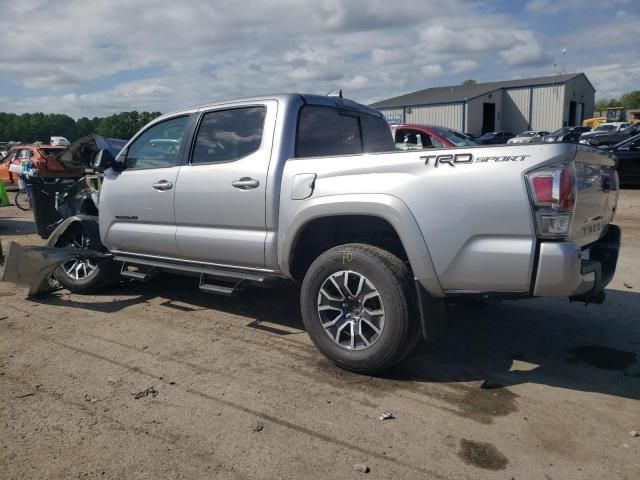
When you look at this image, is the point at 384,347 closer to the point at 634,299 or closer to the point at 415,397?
the point at 415,397

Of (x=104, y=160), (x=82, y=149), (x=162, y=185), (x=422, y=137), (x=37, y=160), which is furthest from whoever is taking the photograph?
(x=37, y=160)

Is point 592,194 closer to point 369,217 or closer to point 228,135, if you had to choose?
point 369,217

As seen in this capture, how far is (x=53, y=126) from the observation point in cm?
7931

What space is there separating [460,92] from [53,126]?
57.8 m

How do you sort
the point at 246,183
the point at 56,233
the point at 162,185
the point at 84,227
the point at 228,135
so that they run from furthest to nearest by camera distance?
the point at 56,233 < the point at 84,227 < the point at 162,185 < the point at 228,135 < the point at 246,183

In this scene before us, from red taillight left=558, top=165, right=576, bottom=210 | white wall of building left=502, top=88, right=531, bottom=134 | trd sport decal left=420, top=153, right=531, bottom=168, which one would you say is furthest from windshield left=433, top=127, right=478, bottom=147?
white wall of building left=502, top=88, right=531, bottom=134

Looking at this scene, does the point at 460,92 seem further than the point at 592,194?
Yes

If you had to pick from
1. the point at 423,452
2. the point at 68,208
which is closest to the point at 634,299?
the point at 423,452

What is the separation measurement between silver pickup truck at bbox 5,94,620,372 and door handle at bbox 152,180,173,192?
27 mm

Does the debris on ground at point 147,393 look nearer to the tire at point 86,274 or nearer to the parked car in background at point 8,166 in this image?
the tire at point 86,274

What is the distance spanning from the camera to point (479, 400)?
3.57 meters

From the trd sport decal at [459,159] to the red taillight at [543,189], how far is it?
6.2 inches

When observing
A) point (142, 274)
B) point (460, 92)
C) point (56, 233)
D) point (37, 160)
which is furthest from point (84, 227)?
point (460, 92)

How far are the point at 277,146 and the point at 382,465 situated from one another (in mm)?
2519
